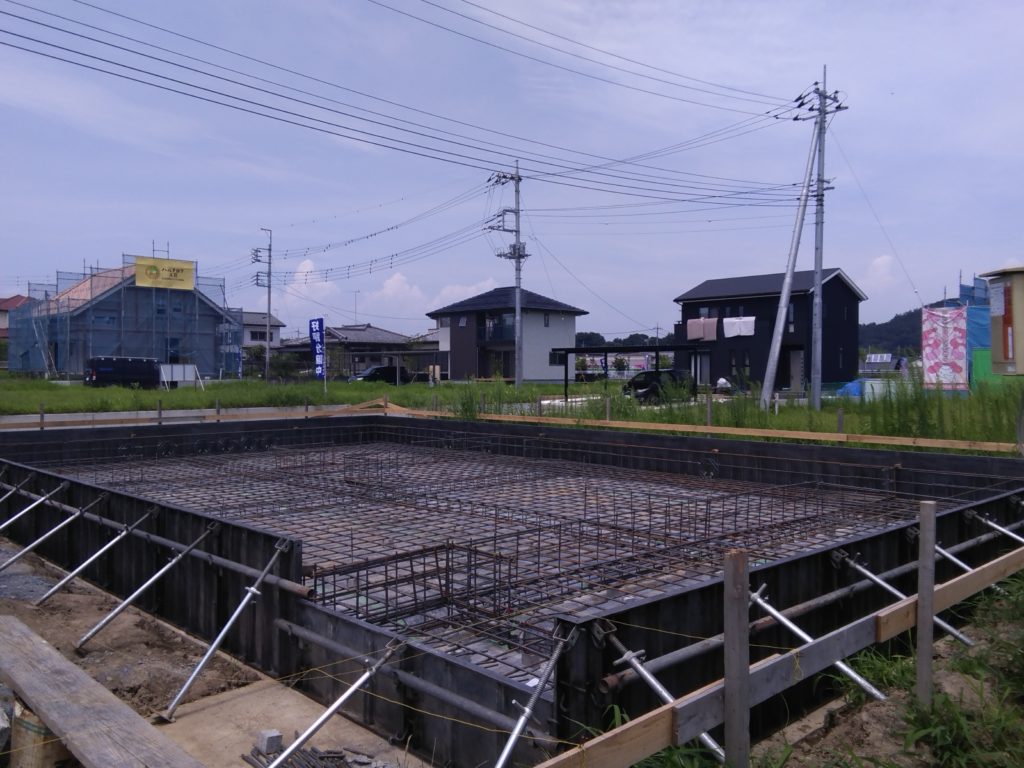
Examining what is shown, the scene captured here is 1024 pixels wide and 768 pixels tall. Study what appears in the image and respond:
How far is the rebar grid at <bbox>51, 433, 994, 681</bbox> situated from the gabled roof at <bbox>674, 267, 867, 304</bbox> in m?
19.0

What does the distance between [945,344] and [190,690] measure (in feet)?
50.8

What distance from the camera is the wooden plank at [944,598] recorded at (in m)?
3.27

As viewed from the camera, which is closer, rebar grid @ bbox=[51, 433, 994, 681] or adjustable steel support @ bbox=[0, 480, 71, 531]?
rebar grid @ bbox=[51, 433, 994, 681]

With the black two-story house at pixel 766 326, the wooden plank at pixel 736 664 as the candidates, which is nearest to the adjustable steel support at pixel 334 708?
the wooden plank at pixel 736 664

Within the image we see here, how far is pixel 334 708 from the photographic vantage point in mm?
3123

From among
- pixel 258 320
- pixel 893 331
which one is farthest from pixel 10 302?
pixel 893 331

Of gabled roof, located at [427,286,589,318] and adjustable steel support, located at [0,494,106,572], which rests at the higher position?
gabled roof, located at [427,286,589,318]

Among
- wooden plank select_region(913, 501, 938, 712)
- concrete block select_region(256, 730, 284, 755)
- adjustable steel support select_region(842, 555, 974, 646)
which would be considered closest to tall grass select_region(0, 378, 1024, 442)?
adjustable steel support select_region(842, 555, 974, 646)

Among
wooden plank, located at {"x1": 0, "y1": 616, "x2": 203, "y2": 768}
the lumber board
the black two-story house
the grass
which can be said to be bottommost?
wooden plank, located at {"x1": 0, "y1": 616, "x2": 203, "y2": 768}

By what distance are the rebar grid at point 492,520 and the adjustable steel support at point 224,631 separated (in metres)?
0.35

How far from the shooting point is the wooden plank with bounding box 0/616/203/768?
7.86 feet

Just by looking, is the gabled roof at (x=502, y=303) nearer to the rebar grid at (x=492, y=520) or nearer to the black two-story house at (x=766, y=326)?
the black two-story house at (x=766, y=326)

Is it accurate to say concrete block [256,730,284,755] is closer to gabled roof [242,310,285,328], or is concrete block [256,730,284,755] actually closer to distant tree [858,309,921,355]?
distant tree [858,309,921,355]

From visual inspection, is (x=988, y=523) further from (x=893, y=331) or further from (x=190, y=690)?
(x=893, y=331)
